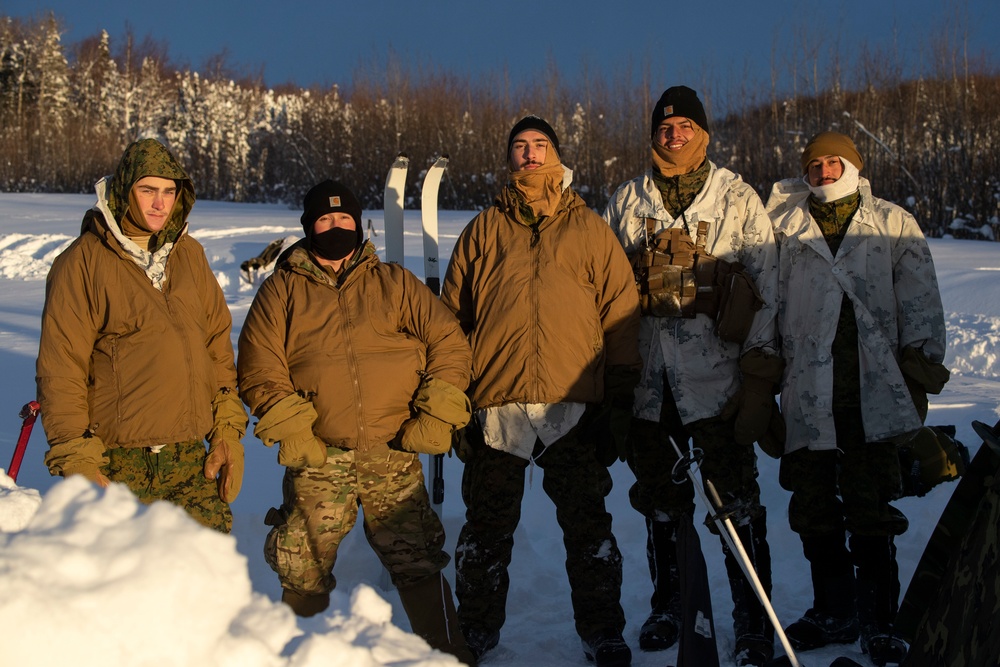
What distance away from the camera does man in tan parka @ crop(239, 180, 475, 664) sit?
3.07 meters

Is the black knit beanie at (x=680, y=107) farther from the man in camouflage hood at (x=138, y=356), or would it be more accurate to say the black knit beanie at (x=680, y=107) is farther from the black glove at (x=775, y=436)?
the man in camouflage hood at (x=138, y=356)

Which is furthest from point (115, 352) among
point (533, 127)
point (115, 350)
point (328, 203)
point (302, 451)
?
point (533, 127)

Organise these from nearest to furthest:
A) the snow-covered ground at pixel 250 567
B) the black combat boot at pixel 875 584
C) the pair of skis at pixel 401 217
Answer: the snow-covered ground at pixel 250 567 < the black combat boot at pixel 875 584 < the pair of skis at pixel 401 217

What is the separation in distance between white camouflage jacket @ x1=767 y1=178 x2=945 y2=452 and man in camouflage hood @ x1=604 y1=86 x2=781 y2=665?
11 cm

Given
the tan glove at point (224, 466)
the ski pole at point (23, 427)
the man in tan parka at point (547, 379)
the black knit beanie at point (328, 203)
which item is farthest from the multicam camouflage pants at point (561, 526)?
the ski pole at point (23, 427)

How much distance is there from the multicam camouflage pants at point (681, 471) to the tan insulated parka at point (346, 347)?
2.96 feet

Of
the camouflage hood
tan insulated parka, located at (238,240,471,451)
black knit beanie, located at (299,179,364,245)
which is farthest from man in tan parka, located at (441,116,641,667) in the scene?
the camouflage hood

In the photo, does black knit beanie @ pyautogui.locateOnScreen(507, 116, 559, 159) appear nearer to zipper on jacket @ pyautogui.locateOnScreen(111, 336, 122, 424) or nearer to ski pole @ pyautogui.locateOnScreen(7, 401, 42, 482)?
zipper on jacket @ pyautogui.locateOnScreen(111, 336, 122, 424)

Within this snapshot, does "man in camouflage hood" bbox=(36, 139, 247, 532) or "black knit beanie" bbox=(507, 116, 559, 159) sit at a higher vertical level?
"black knit beanie" bbox=(507, 116, 559, 159)

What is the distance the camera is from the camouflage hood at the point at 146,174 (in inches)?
115

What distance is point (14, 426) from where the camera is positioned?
5402 millimetres

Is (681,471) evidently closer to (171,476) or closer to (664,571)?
(664,571)

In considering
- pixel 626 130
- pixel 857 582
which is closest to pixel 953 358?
pixel 857 582

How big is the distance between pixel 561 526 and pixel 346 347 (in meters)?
Result: 1.15
